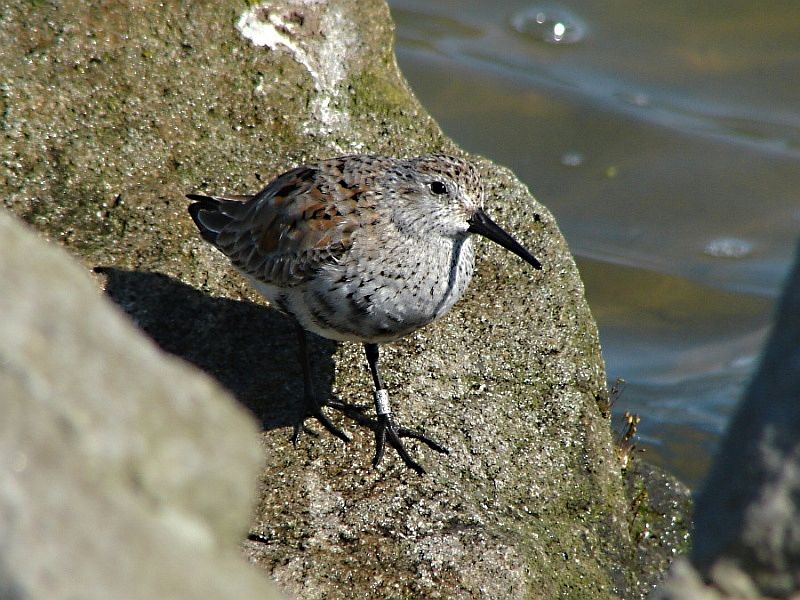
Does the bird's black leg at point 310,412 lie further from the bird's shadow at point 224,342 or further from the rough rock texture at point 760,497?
the rough rock texture at point 760,497

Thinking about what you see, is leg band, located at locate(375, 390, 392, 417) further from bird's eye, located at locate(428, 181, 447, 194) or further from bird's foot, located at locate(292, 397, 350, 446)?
bird's eye, located at locate(428, 181, 447, 194)

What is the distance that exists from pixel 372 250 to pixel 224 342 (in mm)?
1110

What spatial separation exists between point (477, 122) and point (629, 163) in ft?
5.76

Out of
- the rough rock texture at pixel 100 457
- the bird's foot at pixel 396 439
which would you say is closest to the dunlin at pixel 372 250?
the bird's foot at pixel 396 439

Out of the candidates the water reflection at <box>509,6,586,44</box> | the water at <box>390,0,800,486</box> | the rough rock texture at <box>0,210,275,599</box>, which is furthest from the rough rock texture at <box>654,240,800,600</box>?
the water reflection at <box>509,6,586,44</box>

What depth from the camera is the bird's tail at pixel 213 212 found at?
5988 millimetres

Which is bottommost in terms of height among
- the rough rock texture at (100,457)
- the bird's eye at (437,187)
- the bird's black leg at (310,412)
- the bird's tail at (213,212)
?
the rough rock texture at (100,457)

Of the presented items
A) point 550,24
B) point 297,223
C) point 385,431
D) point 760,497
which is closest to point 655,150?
point 550,24

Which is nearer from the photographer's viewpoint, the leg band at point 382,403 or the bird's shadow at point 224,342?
the leg band at point 382,403

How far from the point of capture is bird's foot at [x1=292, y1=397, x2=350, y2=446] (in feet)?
18.4

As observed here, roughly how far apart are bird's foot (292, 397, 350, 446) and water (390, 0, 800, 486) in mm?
3329

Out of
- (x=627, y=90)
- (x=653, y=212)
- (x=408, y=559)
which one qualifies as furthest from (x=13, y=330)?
(x=627, y=90)

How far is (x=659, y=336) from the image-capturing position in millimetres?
9320

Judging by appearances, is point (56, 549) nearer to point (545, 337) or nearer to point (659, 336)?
point (545, 337)
